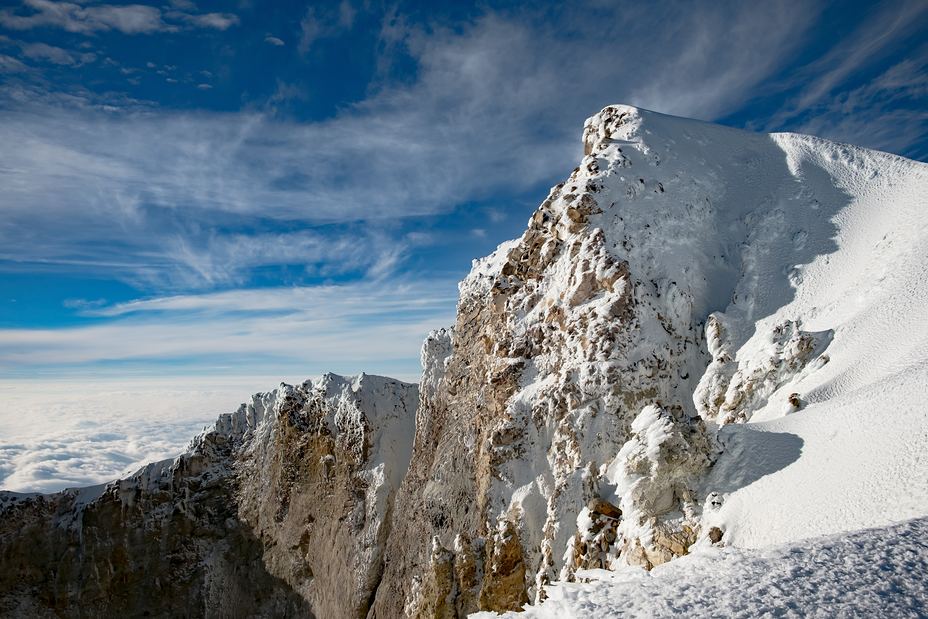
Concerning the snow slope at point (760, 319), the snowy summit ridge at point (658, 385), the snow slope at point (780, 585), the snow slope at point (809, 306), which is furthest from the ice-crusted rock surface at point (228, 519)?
the snow slope at point (780, 585)

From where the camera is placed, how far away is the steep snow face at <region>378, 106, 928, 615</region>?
20.1m

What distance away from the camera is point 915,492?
13.4 metres

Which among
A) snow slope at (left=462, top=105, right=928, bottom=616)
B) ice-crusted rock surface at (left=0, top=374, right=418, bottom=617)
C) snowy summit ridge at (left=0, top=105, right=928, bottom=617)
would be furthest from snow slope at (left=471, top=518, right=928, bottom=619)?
ice-crusted rock surface at (left=0, top=374, right=418, bottom=617)

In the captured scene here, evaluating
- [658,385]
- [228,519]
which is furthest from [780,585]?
[228,519]

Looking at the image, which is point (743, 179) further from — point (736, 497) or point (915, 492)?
point (915, 492)

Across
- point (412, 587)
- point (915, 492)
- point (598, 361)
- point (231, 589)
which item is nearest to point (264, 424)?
point (231, 589)

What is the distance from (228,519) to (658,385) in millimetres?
53818

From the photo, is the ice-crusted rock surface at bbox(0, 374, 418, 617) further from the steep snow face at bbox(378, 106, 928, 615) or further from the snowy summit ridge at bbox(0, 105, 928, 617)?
the steep snow face at bbox(378, 106, 928, 615)

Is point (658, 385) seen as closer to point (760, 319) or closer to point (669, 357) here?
point (669, 357)

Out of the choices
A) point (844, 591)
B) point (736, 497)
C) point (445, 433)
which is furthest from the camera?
point (445, 433)

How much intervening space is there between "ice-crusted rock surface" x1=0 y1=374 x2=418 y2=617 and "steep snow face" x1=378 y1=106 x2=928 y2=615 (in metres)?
14.8

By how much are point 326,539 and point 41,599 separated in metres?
35.2

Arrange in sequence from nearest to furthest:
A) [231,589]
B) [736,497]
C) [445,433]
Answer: [736,497] < [445,433] < [231,589]

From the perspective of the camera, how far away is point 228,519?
62.0m
